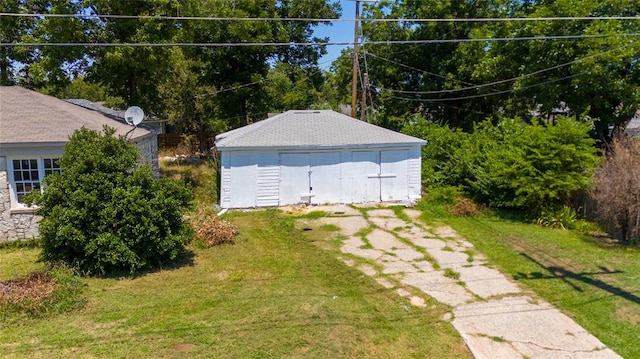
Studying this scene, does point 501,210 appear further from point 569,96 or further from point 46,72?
point 46,72

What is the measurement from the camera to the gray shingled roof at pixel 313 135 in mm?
14531

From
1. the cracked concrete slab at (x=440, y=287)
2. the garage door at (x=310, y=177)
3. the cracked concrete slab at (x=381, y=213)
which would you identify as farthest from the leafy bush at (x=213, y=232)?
the cracked concrete slab at (x=381, y=213)

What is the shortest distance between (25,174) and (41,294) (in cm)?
511

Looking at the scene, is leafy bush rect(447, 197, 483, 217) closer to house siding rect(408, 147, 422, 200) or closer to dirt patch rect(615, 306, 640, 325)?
house siding rect(408, 147, 422, 200)

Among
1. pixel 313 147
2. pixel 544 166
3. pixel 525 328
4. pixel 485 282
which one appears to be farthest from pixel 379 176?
pixel 525 328

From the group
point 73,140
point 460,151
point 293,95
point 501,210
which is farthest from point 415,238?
point 293,95

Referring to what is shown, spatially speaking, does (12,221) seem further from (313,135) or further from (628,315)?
(628,315)

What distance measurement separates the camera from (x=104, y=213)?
8336 mm

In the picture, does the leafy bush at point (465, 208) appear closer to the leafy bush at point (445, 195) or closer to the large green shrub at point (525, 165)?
the leafy bush at point (445, 195)

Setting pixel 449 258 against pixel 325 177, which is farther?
pixel 325 177

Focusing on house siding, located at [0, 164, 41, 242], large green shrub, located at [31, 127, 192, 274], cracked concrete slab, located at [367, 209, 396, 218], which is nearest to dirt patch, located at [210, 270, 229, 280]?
large green shrub, located at [31, 127, 192, 274]

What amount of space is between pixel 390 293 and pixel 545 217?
738cm

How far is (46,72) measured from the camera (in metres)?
15.9

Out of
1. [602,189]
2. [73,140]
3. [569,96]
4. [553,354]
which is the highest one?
[569,96]
